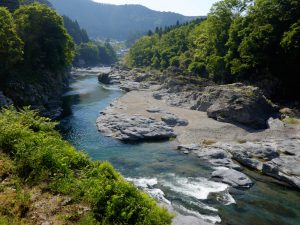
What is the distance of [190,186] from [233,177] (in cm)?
423

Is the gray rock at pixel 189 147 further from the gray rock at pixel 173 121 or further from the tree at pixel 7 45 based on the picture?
the tree at pixel 7 45

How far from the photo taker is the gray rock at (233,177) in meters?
27.1

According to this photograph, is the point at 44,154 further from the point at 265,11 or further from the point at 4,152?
the point at 265,11

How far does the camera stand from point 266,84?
57656 millimetres

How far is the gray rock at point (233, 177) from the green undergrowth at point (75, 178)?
14233 mm

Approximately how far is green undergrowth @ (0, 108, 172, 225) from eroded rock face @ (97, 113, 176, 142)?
21474 millimetres

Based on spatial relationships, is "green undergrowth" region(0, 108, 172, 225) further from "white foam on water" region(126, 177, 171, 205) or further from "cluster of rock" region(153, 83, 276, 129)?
"cluster of rock" region(153, 83, 276, 129)

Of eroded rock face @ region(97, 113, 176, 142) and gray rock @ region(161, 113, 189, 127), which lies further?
gray rock @ region(161, 113, 189, 127)

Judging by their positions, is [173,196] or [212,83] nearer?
[173,196]

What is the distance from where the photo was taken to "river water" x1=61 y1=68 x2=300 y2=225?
22.3m

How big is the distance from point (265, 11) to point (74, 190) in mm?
53551

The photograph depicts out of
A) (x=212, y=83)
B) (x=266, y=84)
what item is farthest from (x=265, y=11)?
(x=212, y=83)

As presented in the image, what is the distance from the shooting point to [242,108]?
44875 millimetres

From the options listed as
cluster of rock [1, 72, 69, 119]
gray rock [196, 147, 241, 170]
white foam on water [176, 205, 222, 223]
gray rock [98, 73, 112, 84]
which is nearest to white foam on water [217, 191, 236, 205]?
white foam on water [176, 205, 222, 223]
